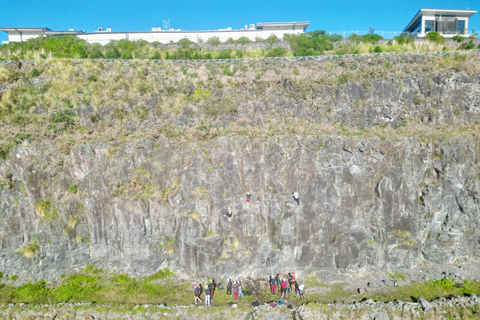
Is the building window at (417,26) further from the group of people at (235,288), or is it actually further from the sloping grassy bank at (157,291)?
the group of people at (235,288)

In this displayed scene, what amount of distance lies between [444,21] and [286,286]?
1734 inches

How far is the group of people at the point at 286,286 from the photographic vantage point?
17.8 metres

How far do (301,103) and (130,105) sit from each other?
15966 mm

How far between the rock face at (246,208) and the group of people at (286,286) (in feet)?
3.35

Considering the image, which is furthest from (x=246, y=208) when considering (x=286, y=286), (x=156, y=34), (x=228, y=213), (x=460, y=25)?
(x=460, y=25)

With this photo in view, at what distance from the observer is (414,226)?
20031 millimetres

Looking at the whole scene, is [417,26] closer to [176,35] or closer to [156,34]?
[176,35]

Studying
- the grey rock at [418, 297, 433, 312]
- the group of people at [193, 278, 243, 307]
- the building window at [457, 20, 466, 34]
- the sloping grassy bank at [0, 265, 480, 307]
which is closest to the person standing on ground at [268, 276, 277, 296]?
the sloping grassy bank at [0, 265, 480, 307]

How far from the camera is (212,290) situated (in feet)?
59.5

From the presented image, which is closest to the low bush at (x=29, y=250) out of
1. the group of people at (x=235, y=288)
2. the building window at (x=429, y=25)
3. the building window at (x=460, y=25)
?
the group of people at (x=235, y=288)

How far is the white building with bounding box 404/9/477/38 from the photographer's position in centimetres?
3891

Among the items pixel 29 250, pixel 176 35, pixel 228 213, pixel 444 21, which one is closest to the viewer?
pixel 29 250

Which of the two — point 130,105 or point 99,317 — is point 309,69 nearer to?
point 130,105

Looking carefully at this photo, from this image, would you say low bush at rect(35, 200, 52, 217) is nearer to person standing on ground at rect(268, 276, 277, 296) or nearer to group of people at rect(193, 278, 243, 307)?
group of people at rect(193, 278, 243, 307)
